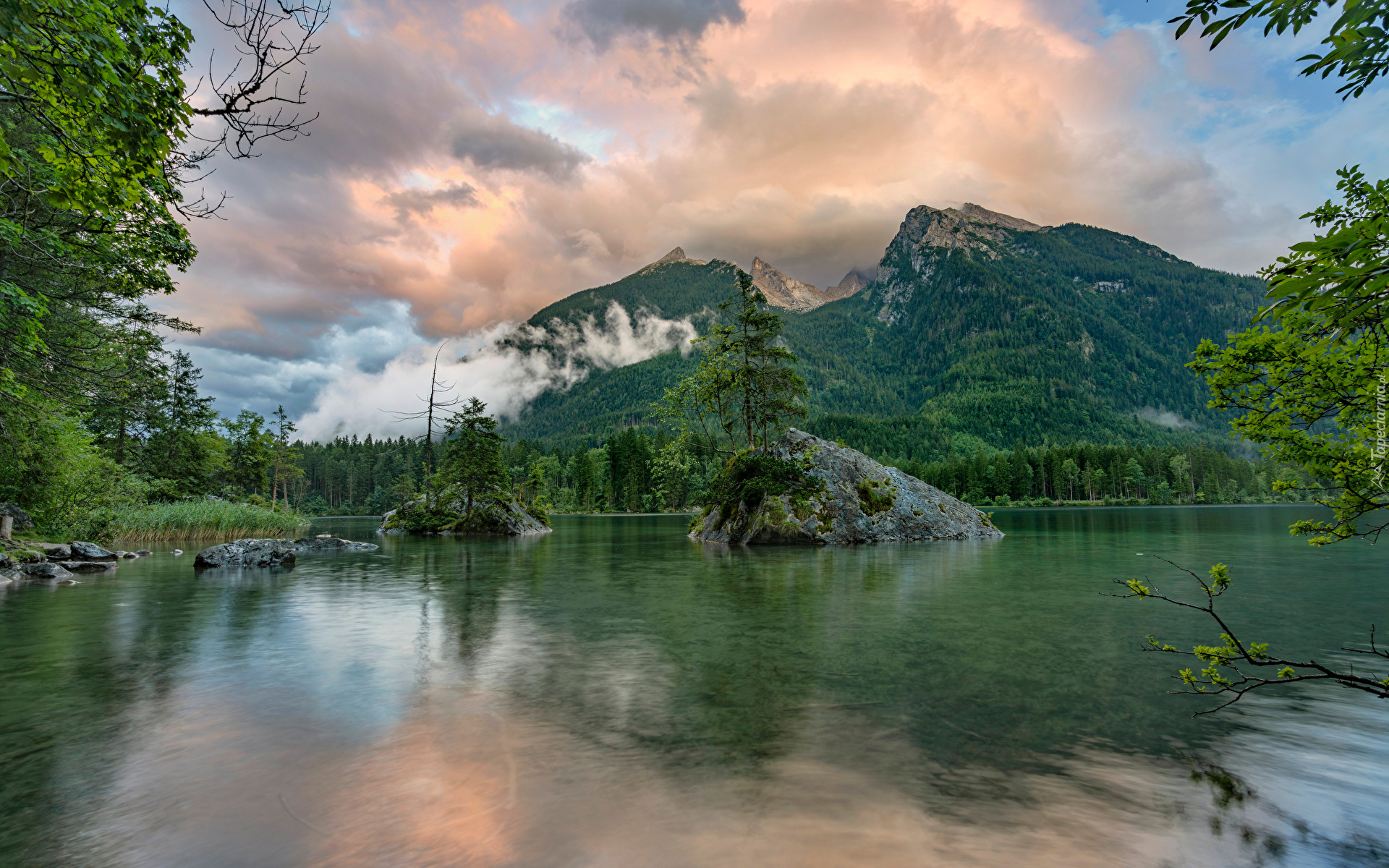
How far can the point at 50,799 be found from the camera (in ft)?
17.2

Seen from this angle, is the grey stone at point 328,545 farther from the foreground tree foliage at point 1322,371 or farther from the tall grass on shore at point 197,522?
the foreground tree foliage at point 1322,371

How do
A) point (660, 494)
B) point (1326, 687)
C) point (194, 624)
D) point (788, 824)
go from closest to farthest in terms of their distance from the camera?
1. point (788, 824)
2. point (1326, 687)
3. point (194, 624)
4. point (660, 494)

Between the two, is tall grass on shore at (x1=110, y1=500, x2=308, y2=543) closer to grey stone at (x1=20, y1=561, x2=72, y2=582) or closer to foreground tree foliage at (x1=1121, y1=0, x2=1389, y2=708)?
grey stone at (x1=20, y1=561, x2=72, y2=582)

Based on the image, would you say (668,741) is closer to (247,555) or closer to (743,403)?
(247,555)

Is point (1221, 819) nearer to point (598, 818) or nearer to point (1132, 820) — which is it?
point (1132, 820)

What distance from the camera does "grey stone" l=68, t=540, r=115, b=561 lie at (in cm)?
2367

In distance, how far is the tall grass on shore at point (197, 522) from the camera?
3556 centimetres

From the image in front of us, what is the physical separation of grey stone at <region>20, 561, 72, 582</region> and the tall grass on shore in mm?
→ 17189

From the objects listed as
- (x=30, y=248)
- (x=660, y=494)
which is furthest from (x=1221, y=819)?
(x=660, y=494)

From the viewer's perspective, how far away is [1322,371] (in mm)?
5062

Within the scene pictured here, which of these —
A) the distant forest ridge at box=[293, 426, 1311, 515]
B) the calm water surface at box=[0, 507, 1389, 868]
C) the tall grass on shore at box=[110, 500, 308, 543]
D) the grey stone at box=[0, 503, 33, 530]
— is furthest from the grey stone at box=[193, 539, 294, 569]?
the distant forest ridge at box=[293, 426, 1311, 515]

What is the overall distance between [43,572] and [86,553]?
497 cm

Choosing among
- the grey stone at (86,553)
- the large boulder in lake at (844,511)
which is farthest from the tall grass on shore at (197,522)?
the large boulder in lake at (844,511)

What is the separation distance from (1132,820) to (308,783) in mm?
7273
